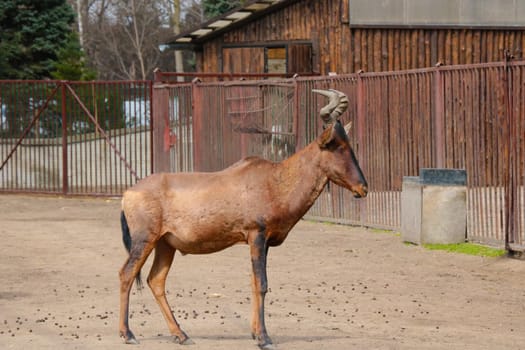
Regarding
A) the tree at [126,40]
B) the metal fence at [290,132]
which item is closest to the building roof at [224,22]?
the metal fence at [290,132]

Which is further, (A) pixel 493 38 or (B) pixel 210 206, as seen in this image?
(A) pixel 493 38

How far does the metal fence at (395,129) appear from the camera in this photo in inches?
565

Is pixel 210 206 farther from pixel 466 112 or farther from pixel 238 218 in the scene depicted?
pixel 466 112

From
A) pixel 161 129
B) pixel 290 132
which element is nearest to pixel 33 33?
pixel 161 129

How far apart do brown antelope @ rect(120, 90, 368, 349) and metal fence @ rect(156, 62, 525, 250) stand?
18.2ft

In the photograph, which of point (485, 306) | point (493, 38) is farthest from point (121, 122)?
point (485, 306)

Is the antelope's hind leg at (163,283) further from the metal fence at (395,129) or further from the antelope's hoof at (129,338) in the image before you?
the metal fence at (395,129)

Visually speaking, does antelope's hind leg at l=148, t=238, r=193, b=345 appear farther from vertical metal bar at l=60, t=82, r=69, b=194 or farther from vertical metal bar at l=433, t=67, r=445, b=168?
vertical metal bar at l=60, t=82, r=69, b=194

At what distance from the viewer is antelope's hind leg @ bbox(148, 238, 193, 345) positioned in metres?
9.11

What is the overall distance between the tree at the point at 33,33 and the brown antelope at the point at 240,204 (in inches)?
1222

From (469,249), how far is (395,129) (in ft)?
9.78

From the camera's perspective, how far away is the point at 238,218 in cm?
898

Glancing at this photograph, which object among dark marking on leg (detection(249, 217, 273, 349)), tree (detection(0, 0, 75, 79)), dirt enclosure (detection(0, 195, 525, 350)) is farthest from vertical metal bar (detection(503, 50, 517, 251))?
tree (detection(0, 0, 75, 79))

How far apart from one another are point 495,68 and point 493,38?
11.9 m
